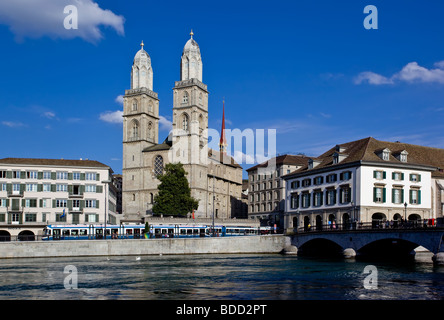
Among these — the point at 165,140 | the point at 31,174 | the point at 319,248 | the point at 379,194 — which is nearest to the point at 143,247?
the point at 319,248

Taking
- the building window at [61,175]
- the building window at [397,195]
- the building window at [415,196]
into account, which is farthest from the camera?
the building window at [61,175]

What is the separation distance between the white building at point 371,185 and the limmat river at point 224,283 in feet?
70.9

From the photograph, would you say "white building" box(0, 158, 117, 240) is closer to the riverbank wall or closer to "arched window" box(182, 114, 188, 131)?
the riverbank wall

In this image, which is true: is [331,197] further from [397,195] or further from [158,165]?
[158,165]

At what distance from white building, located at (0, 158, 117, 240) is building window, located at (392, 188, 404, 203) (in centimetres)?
3795

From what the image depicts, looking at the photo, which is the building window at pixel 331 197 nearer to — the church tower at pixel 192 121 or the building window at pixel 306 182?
the building window at pixel 306 182

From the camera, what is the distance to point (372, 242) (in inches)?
2178

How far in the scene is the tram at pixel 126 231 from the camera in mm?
68938

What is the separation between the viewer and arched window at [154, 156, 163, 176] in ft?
→ 362

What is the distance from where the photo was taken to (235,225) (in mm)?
96688

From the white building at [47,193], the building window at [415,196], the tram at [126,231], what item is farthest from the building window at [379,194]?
the white building at [47,193]

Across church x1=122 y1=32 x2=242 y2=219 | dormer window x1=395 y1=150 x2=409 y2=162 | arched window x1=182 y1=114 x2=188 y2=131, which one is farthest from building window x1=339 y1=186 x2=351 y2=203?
arched window x1=182 y1=114 x2=188 y2=131

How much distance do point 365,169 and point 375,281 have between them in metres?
33.7
